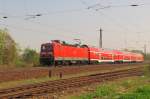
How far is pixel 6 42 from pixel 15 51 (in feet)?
7.95

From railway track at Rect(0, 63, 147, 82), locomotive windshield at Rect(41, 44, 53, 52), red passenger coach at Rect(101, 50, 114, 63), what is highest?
locomotive windshield at Rect(41, 44, 53, 52)

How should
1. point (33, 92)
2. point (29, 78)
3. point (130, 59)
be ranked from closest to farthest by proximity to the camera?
1. point (33, 92)
2. point (29, 78)
3. point (130, 59)

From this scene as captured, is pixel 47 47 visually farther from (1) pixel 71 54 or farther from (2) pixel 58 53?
(1) pixel 71 54

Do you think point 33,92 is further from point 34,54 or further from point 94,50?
point 34,54

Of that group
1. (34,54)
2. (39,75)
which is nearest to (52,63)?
(39,75)

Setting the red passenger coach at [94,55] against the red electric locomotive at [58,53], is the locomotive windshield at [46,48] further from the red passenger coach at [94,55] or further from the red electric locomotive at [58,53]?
the red passenger coach at [94,55]

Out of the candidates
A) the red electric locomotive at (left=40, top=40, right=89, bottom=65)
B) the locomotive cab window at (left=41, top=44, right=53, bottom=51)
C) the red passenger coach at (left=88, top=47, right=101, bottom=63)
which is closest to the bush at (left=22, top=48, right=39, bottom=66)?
the red passenger coach at (left=88, top=47, right=101, bottom=63)

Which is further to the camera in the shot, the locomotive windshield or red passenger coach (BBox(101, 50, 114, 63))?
red passenger coach (BBox(101, 50, 114, 63))

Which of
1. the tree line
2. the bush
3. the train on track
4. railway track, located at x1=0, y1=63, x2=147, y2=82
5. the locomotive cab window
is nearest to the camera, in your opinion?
railway track, located at x1=0, y1=63, x2=147, y2=82

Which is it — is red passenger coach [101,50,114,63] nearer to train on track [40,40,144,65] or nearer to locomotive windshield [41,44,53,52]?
train on track [40,40,144,65]

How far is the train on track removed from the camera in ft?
155

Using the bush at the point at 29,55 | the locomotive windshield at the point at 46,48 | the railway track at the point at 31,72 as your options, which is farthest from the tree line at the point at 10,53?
the railway track at the point at 31,72

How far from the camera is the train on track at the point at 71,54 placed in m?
47.2

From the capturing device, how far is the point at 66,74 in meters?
37.4
